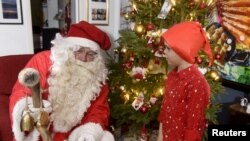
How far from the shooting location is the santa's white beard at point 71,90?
1.77 metres

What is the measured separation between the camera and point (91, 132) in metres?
1.66

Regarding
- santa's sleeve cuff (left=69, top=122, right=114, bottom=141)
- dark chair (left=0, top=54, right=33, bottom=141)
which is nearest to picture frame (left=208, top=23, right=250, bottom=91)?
santa's sleeve cuff (left=69, top=122, right=114, bottom=141)

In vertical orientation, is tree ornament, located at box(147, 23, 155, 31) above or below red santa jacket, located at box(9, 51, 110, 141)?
above

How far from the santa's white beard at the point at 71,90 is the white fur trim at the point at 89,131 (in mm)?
77

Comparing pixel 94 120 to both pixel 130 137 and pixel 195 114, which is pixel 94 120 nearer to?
pixel 195 114

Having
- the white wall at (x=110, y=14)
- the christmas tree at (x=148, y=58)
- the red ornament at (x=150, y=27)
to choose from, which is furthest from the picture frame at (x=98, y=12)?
the red ornament at (x=150, y=27)

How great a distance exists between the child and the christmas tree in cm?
60

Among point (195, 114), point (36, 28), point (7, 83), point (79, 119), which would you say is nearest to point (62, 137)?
point (79, 119)

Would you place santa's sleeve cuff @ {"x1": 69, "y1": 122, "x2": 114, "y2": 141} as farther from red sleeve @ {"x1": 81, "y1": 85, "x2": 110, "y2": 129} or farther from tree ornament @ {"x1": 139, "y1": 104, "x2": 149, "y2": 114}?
tree ornament @ {"x1": 139, "y1": 104, "x2": 149, "y2": 114}

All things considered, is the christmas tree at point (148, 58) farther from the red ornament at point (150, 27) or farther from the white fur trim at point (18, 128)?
the white fur trim at point (18, 128)

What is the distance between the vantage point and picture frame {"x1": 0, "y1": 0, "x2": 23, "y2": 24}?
2.34m

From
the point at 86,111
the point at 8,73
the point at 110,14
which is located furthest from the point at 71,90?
the point at 110,14

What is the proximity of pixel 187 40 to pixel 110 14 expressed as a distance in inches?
70.1

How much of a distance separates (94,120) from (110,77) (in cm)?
90
